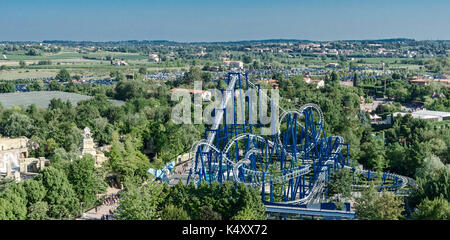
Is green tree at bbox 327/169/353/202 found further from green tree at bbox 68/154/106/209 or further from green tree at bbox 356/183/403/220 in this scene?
green tree at bbox 68/154/106/209

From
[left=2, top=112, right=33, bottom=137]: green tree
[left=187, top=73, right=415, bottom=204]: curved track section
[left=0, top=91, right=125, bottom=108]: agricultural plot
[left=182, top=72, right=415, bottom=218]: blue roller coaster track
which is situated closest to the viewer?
[left=182, top=72, right=415, bottom=218]: blue roller coaster track

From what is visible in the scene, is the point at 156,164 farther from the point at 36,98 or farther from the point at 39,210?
the point at 36,98

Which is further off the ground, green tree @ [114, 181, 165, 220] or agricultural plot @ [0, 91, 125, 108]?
green tree @ [114, 181, 165, 220]

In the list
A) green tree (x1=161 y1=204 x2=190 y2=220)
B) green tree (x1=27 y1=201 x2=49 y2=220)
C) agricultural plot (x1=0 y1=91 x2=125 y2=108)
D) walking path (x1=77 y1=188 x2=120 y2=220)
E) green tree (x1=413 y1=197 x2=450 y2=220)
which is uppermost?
green tree (x1=413 y1=197 x2=450 y2=220)

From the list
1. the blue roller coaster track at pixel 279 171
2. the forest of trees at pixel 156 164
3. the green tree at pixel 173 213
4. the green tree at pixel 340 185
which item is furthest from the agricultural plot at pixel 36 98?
the green tree at pixel 173 213

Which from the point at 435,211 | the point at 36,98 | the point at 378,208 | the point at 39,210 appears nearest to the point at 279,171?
the point at 378,208

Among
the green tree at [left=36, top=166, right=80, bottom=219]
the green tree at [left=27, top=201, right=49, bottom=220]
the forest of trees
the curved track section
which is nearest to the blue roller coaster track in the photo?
the curved track section

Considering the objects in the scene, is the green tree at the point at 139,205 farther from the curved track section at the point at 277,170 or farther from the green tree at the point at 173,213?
the curved track section at the point at 277,170
